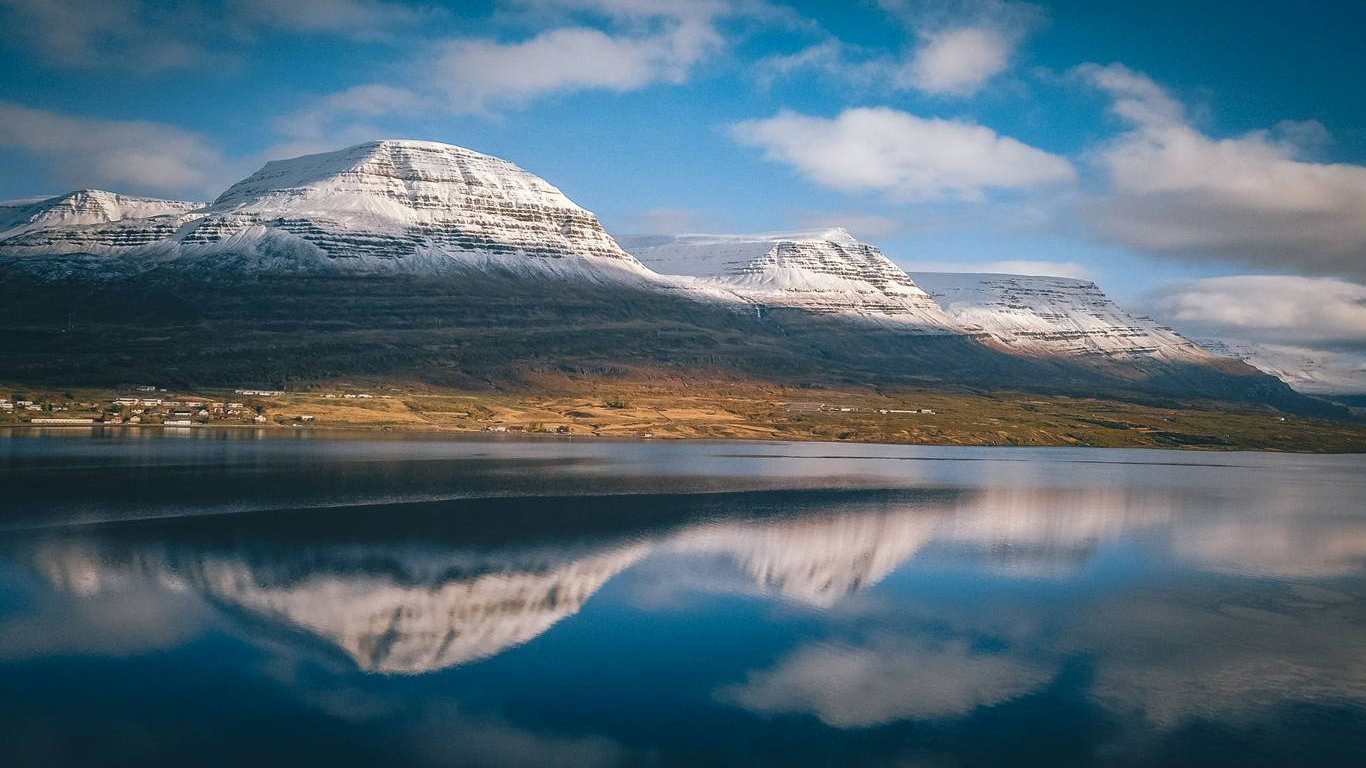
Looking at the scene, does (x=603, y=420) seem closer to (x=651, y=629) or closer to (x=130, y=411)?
(x=130, y=411)

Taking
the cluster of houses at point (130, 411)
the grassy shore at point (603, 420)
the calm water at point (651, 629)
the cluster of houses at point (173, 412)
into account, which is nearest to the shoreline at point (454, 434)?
the grassy shore at point (603, 420)

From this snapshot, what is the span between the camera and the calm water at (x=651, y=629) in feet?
92.6

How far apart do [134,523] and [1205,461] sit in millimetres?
150135

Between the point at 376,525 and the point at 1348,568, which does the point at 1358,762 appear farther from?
the point at 376,525

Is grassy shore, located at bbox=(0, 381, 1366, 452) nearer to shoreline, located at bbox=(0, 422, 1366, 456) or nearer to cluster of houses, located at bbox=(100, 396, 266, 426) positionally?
shoreline, located at bbox=(0, 422, 1366, 456)

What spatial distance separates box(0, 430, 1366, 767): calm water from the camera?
1111 inches

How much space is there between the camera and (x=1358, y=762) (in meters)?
27.6

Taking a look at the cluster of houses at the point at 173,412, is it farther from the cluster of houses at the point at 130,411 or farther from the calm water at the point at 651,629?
the calm water at the point at 651,629

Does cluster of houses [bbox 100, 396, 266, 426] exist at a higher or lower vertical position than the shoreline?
higher

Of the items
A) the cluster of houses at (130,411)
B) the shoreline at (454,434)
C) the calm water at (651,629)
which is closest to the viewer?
the calm water at (651,629)

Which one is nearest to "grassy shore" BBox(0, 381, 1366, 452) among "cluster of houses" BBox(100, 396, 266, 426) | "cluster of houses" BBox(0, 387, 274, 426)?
"cluster of houses" BBox(0, 387, 274, 426)

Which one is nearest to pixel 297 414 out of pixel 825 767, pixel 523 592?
pixel 523 592

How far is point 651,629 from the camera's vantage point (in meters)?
40.0

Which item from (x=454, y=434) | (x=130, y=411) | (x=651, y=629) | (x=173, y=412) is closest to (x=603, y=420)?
(x=454, y=434)
